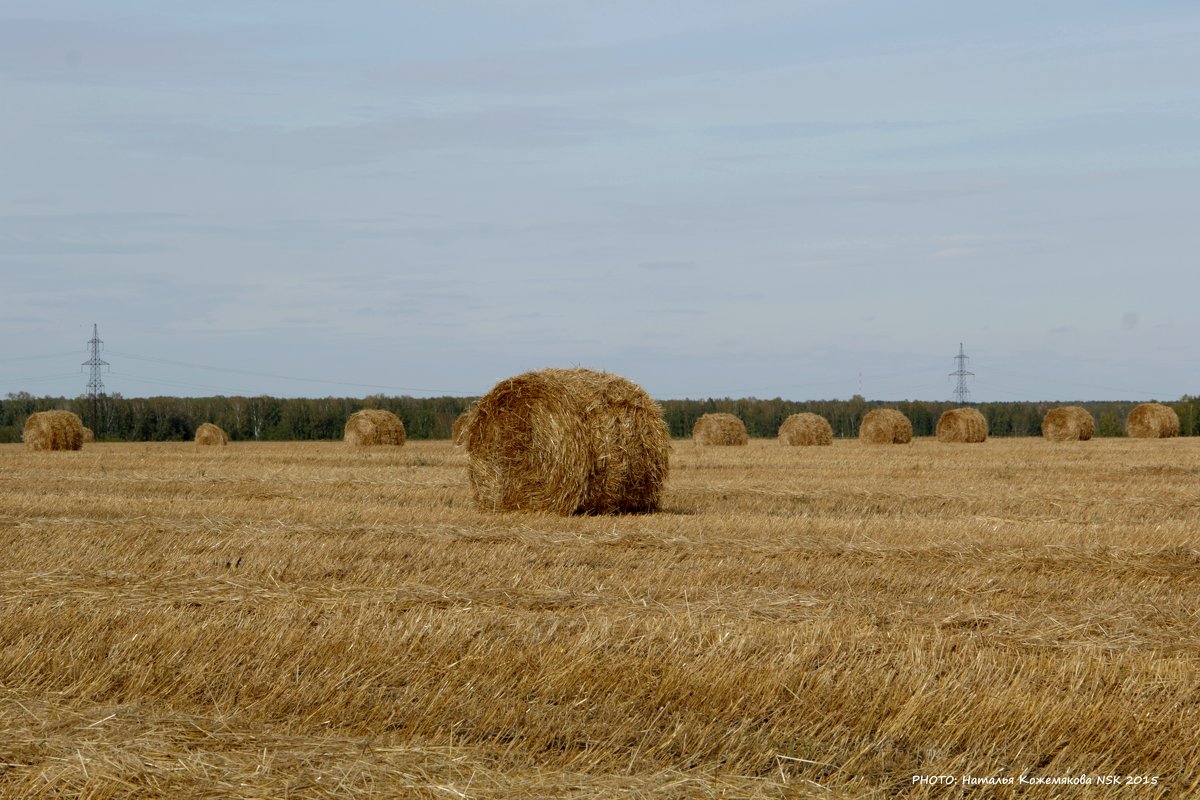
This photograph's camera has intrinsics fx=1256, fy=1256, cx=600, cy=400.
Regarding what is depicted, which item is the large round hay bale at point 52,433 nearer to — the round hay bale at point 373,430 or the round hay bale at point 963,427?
the round hay bale at point 373,430

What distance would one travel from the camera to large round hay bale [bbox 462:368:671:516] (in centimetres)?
1513

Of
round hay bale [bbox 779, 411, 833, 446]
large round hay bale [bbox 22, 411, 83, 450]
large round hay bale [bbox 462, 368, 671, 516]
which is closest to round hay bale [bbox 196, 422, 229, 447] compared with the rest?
large round hay bale [bbox 22, 411, 83, 450]

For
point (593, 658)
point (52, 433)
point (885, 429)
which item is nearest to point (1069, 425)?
point (885, 429)

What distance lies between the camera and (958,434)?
119 ft

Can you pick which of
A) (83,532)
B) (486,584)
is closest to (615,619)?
(486,584)

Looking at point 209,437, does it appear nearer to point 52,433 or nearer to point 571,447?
point 52,433

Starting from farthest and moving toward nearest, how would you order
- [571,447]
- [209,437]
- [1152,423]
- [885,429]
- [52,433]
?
[1152,423]
[209,437]
[885,429]
[52,433]
[571,447]

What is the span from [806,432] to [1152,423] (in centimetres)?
1263

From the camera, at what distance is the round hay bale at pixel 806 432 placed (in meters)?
34.1

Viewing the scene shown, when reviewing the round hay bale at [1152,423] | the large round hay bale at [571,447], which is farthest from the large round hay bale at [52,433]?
the round hay bale at [1152,423]

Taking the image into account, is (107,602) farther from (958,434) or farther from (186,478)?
(958,434)

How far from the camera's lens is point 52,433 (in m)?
32.7

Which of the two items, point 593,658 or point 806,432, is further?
point 806,432

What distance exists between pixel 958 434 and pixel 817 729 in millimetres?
32076
